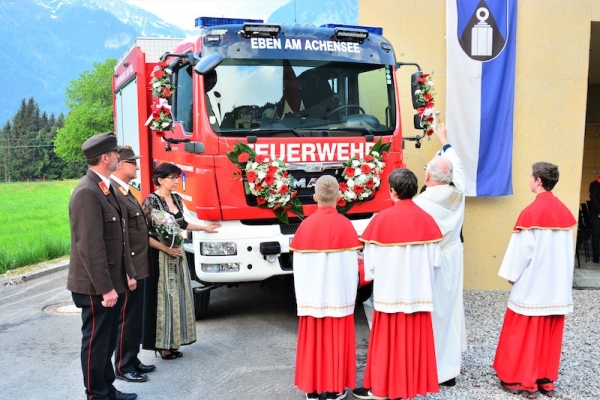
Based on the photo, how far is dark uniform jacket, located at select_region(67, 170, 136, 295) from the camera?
12.1ft

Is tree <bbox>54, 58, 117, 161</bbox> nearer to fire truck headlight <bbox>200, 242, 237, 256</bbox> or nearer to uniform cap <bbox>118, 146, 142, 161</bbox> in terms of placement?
fire truck headlight <bbox>200, 242, 237, 256</bbox>

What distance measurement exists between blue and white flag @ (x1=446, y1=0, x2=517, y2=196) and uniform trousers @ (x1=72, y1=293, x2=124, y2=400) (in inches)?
210

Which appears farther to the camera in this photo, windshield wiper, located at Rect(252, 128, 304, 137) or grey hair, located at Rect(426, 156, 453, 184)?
windshield wiper, located at Rect(252, 128, 304, 137)

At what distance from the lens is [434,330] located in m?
4.42

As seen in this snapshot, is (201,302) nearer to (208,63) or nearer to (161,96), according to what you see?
(161,96)

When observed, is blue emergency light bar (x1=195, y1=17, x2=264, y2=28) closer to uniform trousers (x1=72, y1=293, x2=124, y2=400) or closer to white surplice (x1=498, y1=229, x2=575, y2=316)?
uniform trousers (x1=72, y1=293, x2=124, y2=400)

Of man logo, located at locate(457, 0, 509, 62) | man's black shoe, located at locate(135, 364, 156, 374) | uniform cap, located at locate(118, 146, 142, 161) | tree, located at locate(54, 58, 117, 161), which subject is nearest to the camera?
uniform cap, located at locate(118, 146, 142, 161)

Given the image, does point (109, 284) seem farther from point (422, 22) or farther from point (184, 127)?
point (422, 22)

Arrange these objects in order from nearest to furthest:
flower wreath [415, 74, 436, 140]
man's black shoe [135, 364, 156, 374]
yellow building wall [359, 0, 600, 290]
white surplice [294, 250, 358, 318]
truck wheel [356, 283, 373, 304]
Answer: white surplice [294, 250, 358, 318]
man's black shoe [135, 364, 156, 374]
flower wreath [415, 74, 436, 140]
truck wheel [356, 283, 373, 304]
yellow building wall [359, 0, 600, 290]

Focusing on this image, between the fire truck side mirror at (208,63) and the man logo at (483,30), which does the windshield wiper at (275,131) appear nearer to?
the fire truck side mirror at (208,63)

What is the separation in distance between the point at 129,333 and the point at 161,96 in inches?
97.2

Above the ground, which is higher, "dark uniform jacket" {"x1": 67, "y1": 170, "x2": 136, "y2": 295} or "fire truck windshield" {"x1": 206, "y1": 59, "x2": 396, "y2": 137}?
"fire truck windshield" {"x1": 206, "y1": 59, "x2": 396, "y2": 137}

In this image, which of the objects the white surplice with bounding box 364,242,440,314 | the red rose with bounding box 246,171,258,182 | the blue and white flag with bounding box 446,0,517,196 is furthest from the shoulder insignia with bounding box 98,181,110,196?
the blue and white flag with bounding box 446,0,517,196

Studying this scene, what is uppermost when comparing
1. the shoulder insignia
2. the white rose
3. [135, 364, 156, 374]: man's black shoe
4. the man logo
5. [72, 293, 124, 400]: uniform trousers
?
the man logo
